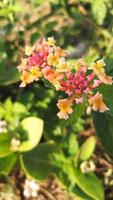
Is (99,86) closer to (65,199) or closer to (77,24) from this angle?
(65,199)

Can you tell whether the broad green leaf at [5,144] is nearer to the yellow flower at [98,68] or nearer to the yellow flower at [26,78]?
the yellow flower at [26,78]

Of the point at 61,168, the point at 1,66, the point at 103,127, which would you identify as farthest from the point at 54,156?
the point at 103,127

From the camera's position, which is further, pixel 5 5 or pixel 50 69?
pixel 5 5

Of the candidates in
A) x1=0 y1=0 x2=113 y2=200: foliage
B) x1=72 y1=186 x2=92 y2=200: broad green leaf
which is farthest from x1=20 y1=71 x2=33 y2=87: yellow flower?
x1=72 y1=186 x2=92 y2=200: broad green leaf

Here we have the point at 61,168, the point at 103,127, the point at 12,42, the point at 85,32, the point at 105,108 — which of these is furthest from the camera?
the point at 85,32

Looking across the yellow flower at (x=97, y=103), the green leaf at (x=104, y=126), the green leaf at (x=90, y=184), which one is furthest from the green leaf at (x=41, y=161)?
the yellow flower at (x=97, y=103)

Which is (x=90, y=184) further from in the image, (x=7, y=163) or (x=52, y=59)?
(x=52, y=59)

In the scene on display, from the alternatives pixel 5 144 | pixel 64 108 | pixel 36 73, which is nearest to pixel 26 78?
pixel 36 73
